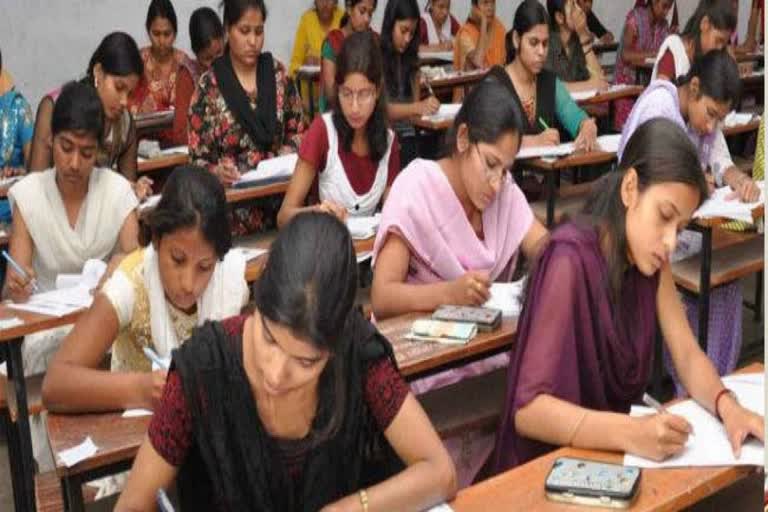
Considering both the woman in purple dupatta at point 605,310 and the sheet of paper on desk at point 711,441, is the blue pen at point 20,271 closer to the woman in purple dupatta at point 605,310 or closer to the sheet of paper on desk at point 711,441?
the woman in purple dupatta at point 605,310

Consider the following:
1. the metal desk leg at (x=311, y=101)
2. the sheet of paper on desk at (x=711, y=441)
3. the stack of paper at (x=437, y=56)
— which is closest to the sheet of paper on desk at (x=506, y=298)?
the sheet of paper on desk at (x=711, y=441)

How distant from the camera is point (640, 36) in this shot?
7387 millimetres

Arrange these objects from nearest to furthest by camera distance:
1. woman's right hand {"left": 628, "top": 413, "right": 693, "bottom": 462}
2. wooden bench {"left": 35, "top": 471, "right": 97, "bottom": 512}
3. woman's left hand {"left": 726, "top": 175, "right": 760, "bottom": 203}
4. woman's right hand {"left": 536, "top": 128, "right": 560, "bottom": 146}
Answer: woman's right hand {"left": 628, "top": 413, "right": 693, "bottom": 462}
wooden bench {"left": 35, "top": 471, "right": 97, "bottom": 512}
woman's left hand {"left": 726, "top": 175, "right": 760, "bottom": 203}
woman's right hand {"left": 536, "top": 128, "right": 560, "bottom": 146}

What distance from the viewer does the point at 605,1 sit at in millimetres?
9445

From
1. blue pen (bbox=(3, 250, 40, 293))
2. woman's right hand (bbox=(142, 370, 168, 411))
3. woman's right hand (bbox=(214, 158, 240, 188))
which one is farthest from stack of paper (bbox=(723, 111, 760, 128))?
woman's right hand (bbox=(142, 370, 168, 411))

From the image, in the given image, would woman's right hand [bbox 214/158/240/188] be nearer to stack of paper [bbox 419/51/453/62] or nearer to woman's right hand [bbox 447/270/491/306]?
woman's right hand [bbox 447/270/491/306]

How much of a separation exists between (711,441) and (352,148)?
6.74 ft

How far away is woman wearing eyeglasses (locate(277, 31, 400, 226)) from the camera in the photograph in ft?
11.3

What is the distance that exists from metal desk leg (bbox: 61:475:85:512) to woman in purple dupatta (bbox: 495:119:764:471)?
0.80 metres

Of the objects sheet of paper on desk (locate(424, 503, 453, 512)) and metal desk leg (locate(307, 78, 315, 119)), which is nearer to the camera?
sheet of paper on desk (locate(424, 503, 453, 512))

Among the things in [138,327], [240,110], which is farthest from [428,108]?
[138,327]

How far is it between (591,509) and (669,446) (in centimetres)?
21

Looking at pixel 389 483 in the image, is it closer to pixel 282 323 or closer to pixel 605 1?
pixel 282 323

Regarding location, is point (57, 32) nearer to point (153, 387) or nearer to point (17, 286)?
point (17, 286)
